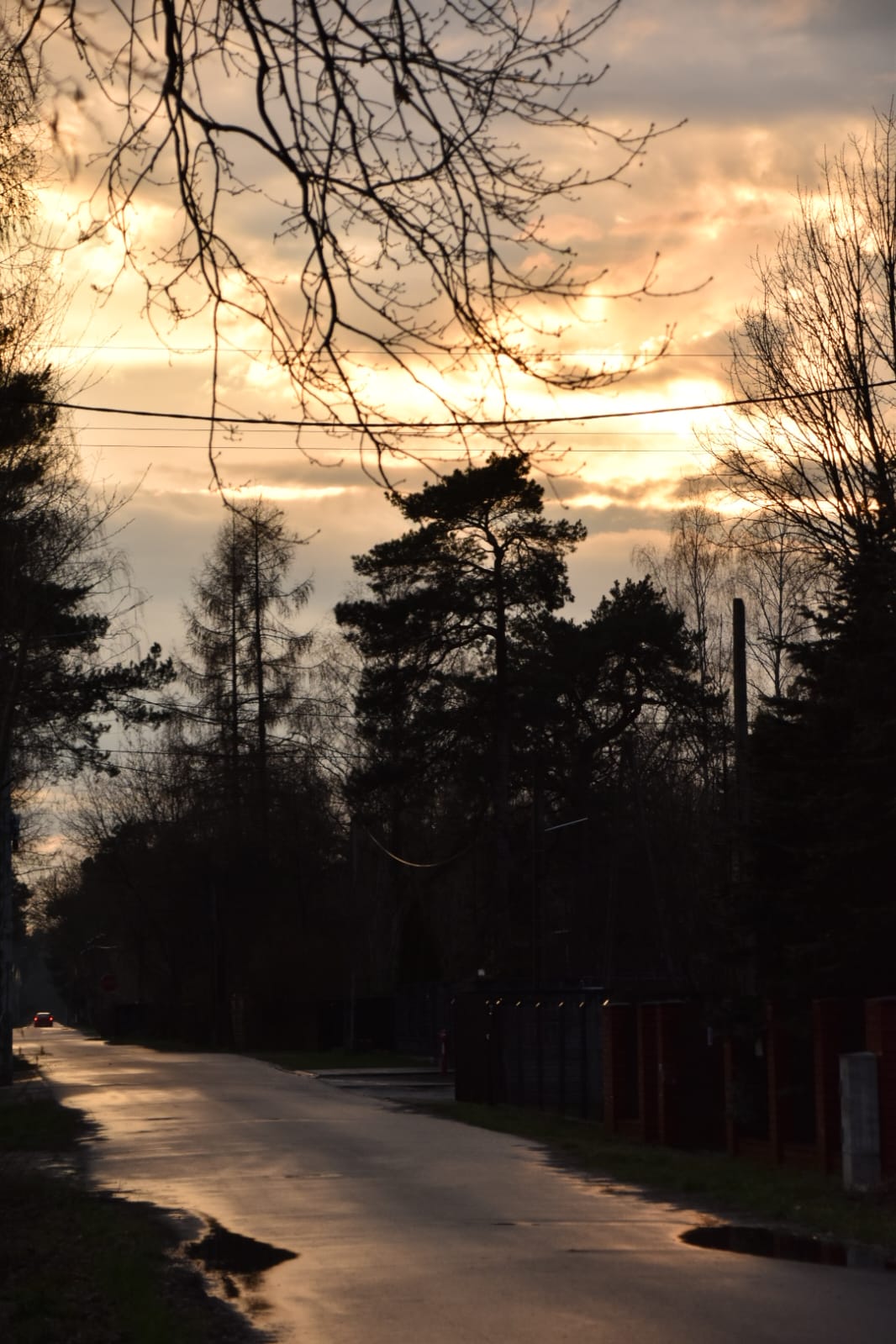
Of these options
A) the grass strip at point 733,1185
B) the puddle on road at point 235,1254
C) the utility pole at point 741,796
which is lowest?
the grass strip at point 733,1185

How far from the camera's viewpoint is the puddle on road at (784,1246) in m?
10.6

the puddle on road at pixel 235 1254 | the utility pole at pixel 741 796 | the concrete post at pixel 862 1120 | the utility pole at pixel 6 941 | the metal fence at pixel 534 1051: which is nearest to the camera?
the puddle on road at pixel 235 1254

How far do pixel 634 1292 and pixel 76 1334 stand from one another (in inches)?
119

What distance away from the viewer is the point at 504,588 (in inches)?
1809

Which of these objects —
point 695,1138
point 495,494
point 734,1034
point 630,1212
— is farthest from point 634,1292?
point 495,494

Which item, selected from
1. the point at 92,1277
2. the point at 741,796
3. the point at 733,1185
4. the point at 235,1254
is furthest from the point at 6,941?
the point at 92,1277

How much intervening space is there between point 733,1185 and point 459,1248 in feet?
14.8

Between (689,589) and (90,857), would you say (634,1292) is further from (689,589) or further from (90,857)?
(90,857)

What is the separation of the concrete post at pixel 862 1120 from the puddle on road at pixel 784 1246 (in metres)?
2.51

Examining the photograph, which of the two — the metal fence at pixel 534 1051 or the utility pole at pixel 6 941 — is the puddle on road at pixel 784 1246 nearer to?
the metal fence at pixel 534 1051

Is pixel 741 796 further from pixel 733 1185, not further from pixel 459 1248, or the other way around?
pixel 459 1248

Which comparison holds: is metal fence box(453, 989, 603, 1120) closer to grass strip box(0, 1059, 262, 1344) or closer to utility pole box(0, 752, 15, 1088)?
utility pole box(0, 752, 15, 1088)

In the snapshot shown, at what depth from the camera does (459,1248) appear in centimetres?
1112

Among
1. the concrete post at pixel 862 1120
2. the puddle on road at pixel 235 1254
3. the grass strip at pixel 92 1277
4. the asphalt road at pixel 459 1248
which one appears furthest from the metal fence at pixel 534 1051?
the puddle on road at pixel 235 1254
